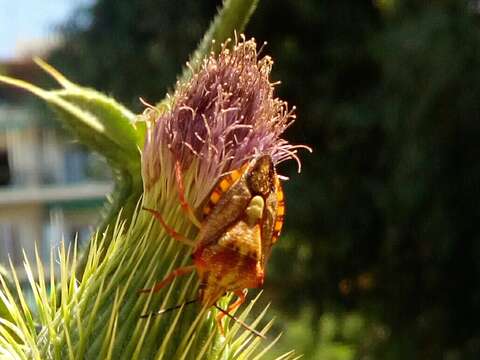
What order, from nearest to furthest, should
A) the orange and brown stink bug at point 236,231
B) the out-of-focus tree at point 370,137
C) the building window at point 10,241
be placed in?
the orange and brown stink bug at point 236,231
the out-of-focus tree at point 370,137
the building window at point 10,241

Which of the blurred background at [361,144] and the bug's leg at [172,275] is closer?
the bug's leg at [172,275]

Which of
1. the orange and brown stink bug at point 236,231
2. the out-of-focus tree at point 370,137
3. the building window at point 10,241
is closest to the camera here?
the orange and brown stink bug at point 236,231

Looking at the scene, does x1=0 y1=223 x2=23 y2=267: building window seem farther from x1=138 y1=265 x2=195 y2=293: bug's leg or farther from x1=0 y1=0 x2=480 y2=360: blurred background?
x1=138 y1=265 x2=195 y2=293: bug's leg

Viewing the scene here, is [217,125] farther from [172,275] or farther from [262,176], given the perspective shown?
[172,275]

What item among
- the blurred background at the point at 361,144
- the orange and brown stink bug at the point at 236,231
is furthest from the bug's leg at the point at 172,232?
the blurred background at the point at 361,144

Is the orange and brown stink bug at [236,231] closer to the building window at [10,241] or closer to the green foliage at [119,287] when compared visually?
the green foliage at [119,287]

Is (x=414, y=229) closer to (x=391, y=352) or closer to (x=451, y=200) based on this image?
(x=451, y=200)

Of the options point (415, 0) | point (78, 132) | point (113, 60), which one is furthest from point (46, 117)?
point (78, 132)

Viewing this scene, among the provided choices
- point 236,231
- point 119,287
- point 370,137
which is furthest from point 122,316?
point 370,137
